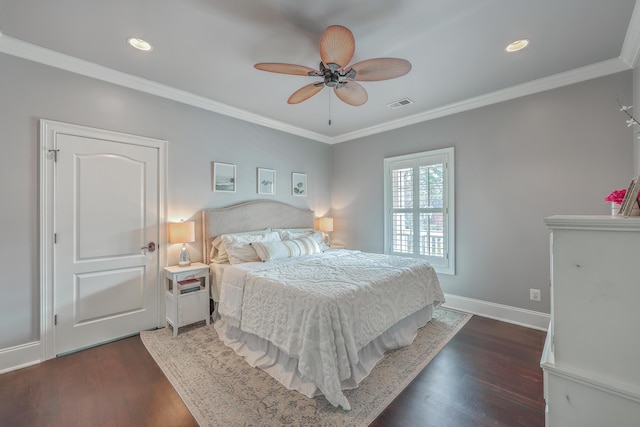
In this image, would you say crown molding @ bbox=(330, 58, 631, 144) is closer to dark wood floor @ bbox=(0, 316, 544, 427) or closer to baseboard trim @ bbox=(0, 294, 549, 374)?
baseboard trim @ bbox=(0, 294, 549, 374)

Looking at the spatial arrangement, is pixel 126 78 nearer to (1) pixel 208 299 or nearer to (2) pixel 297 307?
(1) pixel 208 299

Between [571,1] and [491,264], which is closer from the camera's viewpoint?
[571,1]

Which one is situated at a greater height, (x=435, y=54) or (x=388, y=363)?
(x=435, y=54)

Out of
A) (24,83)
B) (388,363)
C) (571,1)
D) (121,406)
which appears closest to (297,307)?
(388,363)

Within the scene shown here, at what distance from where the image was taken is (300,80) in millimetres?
2941

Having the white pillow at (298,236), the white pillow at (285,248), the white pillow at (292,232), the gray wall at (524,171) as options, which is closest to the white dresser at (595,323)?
the gray wall at (524,171)

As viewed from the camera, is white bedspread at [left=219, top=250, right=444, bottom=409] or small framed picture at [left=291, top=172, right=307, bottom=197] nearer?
white bedspread at [left=219, top=250, right=444, bottom=409]

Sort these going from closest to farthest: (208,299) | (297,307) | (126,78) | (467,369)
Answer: (297,307)
(467,369)
(126,78)
(208,299)

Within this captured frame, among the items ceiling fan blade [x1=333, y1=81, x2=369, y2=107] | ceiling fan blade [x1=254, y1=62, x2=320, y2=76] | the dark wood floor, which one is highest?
ceiling fan blade [x1=254, y1=62, x2=320, y2=76]

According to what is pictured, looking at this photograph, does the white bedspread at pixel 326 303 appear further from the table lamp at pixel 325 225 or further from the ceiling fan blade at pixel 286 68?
the ceiling fan blade at pixel 286 68

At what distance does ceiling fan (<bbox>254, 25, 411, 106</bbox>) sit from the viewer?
5.90 ft

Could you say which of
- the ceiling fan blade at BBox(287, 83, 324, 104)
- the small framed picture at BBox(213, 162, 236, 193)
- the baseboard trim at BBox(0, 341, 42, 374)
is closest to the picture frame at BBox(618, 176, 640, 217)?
the ceiling fan blade at BBox(287, 83, 324, 104)

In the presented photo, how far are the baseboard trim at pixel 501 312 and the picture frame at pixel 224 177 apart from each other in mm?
3426

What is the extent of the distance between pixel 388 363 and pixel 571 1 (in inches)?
121
